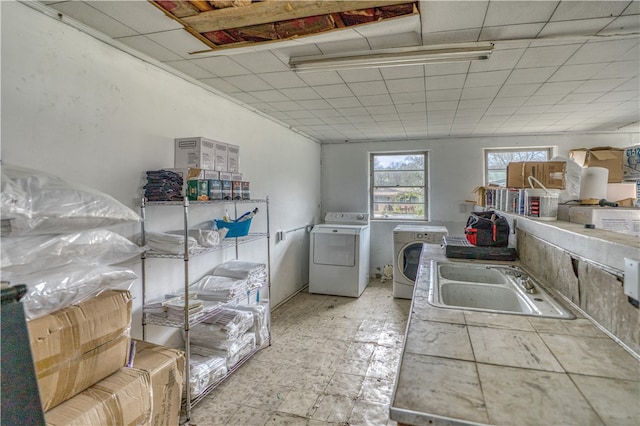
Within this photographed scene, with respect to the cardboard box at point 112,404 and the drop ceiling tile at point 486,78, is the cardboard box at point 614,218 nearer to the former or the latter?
the drop ceiling tile at point 486,78

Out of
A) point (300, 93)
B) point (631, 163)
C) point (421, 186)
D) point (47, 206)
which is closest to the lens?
point (47, 206)

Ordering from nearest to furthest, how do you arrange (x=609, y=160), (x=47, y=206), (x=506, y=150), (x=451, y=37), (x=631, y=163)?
(x=47, y=206) → (x=451, y=37) → (x=631, y=163) → (x=609, y=160) → (x=506, y=150)

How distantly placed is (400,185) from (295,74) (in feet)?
11.2

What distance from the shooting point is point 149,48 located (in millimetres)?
2039

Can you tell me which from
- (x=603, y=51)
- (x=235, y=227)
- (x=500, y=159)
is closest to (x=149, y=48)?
(x=235, y=227)

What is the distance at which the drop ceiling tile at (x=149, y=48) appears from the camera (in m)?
1.92

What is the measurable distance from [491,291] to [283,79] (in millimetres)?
2105

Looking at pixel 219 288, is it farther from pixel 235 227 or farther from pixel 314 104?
pixel 314 104

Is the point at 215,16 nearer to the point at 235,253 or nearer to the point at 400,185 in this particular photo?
the point at 235,253

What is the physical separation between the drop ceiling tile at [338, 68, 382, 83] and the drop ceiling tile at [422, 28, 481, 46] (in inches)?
19.7

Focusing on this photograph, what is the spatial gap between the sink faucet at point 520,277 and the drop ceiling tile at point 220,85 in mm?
2446

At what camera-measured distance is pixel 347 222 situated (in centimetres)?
521

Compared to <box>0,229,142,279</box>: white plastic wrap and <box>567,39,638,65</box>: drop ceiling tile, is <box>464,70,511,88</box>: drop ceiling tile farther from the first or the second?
<box>0,229,142,279</box>: white plastic wrap

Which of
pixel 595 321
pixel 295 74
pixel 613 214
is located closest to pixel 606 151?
pixel 613 214
